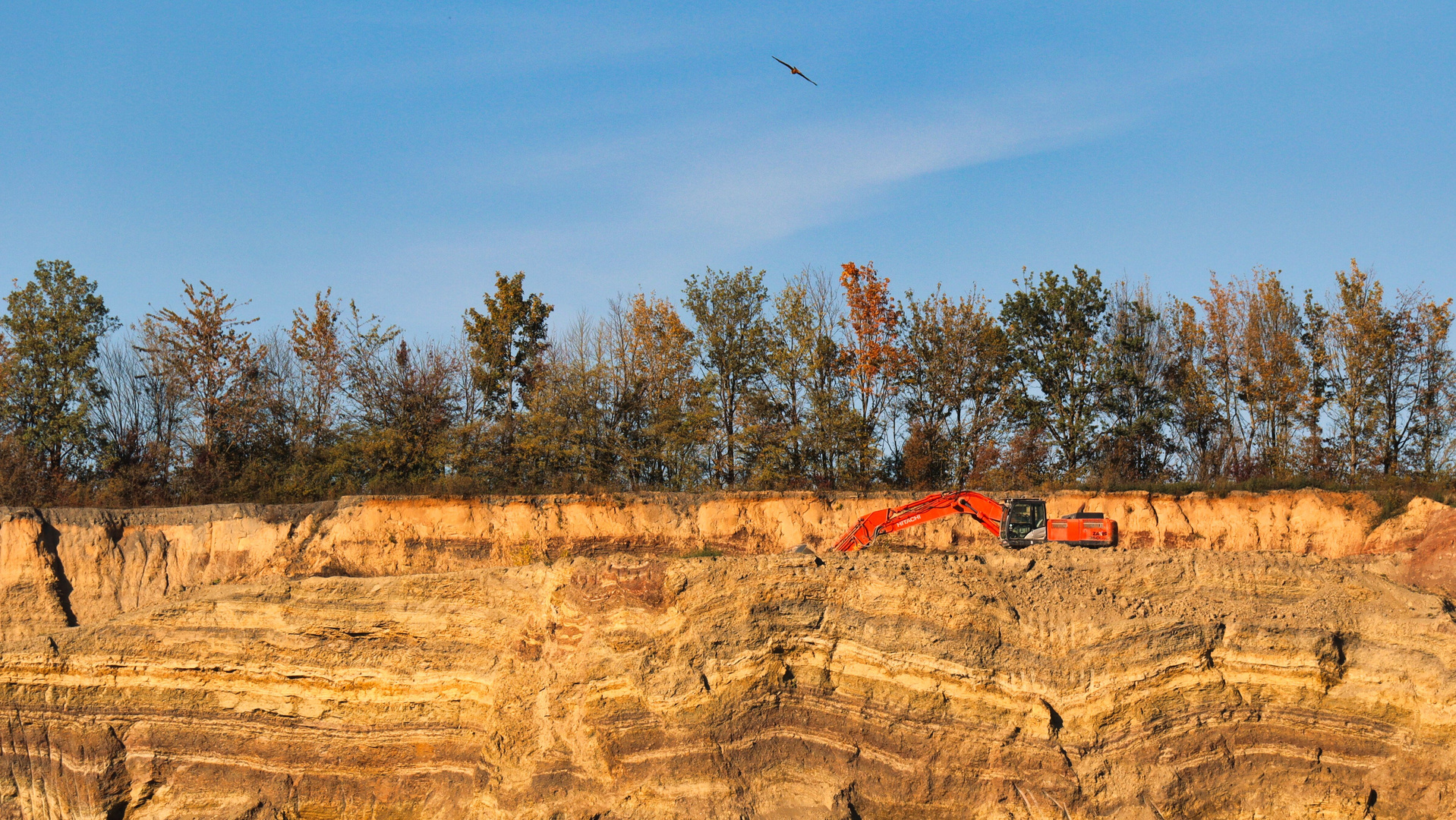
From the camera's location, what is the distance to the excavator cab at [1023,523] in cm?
1836

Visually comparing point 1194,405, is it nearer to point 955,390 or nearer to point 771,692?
point 955,390

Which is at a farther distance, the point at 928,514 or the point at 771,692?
the point at 928,514

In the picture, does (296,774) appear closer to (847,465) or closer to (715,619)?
(715,619)

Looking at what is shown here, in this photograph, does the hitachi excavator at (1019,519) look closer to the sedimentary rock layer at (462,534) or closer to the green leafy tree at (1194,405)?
the sedimentary rock layer at (462,534)

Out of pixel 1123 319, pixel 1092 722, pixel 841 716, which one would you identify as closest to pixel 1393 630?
pixel 1092 722

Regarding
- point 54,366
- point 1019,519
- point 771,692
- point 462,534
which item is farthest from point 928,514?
point 54,366

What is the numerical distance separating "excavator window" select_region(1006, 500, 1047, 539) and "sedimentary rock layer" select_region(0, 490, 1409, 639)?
2.80 m

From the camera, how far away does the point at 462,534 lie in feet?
75.7

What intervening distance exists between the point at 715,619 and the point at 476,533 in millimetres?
9638

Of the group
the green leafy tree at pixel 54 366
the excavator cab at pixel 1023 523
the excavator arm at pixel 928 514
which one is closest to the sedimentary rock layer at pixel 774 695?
the excavator cab at pixel 1023 523

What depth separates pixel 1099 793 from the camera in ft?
45.0

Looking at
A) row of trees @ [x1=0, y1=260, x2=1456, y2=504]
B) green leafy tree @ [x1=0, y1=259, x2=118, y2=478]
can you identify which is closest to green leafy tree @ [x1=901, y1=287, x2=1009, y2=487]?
row of trees @ [x1=0, y1=260, x2=1456, y2=504]

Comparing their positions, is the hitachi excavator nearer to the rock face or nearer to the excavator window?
the excavator window

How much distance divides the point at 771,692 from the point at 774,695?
0.18 ft
